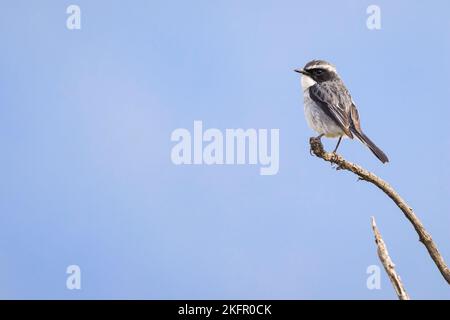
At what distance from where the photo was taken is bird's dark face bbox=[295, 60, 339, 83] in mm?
11023

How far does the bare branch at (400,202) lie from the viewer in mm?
6562

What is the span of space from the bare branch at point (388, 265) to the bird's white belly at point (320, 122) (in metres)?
3.62

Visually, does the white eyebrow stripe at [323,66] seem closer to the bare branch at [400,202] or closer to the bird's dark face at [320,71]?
the bird's dark face at [320,71]

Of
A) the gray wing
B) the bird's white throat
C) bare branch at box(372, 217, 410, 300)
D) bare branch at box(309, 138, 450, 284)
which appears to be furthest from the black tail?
bare branch at box(372, 217, 410, 300)

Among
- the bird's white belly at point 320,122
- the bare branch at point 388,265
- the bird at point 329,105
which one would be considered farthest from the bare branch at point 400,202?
the bird's white belly at point 320,122

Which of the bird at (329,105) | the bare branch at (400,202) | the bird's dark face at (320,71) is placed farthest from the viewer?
the bird's dark face at (320,71)

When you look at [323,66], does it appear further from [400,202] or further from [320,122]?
[400,202]

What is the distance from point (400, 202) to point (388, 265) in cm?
106

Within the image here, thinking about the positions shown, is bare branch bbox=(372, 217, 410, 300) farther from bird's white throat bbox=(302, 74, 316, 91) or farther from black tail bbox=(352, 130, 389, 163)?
bird's white throat bbox=(302, 74, 316, 91)

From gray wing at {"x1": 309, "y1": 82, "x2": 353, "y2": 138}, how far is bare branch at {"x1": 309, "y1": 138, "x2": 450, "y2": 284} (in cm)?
147

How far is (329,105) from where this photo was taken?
10391mm
